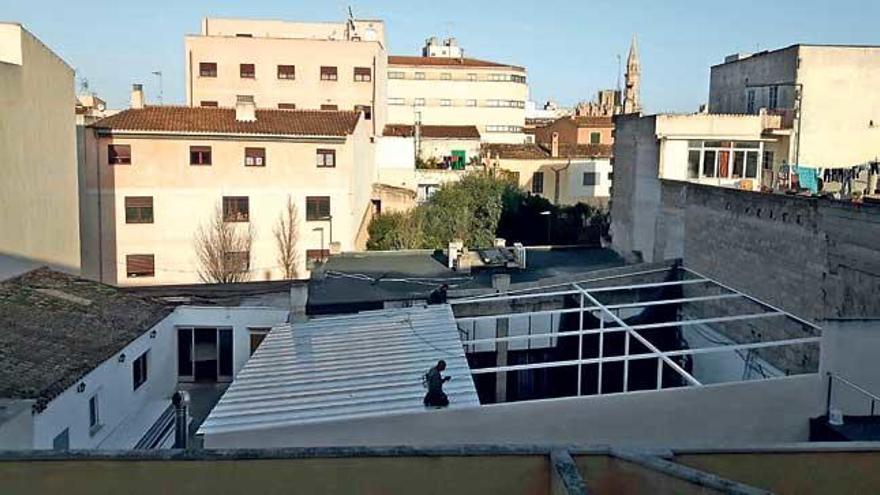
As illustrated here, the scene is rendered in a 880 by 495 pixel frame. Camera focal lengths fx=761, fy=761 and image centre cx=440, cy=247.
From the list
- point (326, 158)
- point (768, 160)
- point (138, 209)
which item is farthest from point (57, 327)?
point (768, 160)

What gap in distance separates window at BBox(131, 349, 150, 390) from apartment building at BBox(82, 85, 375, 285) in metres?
14.4

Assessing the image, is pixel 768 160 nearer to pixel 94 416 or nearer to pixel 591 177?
pixel 591 177

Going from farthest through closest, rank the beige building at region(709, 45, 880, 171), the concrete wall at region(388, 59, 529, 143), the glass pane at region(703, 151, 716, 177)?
the concrete wall at region(388, 59, 529, 143) < the beige building at region(709, 45, 880, 171) < the glass pane at region(703, 151, 716, 177)

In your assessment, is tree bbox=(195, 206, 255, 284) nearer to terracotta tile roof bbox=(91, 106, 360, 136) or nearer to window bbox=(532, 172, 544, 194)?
terracotta tile roof bbox=(91, 106, 360, 136)

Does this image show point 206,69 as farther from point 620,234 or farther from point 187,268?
point 620,234

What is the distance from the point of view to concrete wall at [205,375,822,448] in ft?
29.6

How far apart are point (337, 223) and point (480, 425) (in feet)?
71.1

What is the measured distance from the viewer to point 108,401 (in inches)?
502

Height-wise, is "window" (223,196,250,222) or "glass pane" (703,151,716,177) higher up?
Answer: "glass pane" (703,151,716,177)

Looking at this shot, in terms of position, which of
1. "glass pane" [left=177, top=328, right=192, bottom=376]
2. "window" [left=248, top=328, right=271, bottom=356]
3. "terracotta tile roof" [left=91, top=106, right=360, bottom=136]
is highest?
"terracotta tile roof" [left=91, top=106, right=360, bottom=136]

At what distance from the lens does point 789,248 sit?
13078 millimetres

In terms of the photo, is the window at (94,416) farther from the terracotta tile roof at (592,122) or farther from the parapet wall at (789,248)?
the terracotta tile roof at (592,122)

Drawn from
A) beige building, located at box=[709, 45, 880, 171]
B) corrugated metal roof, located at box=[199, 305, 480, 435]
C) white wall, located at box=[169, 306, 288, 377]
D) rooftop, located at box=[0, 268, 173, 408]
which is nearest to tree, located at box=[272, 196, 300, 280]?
white wall, located at box=[169, 306, 288, 377]

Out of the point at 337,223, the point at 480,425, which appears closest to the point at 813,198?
the point at 480,425
